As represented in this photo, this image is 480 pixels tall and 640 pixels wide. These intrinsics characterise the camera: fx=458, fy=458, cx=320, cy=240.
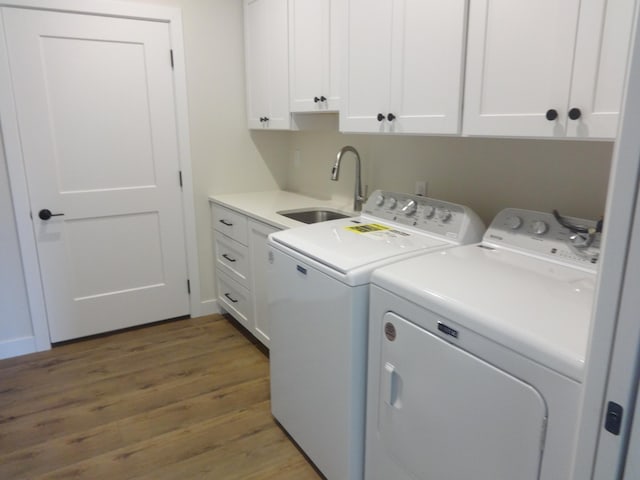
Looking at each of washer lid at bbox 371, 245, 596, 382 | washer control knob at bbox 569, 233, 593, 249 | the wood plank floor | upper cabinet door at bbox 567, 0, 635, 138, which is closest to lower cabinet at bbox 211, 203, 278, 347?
the wood plank floor

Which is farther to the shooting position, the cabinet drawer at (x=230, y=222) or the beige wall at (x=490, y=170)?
the cabinet drawer at (x=230, y=222)

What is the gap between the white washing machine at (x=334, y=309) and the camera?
158 cm

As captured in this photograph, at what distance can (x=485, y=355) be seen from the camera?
1125mm

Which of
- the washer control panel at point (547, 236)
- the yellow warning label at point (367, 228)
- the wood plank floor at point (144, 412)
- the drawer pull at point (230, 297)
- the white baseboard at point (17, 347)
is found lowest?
the wood plank floor at point (144, 412)

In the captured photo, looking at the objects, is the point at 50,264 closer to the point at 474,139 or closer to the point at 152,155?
the point at 152,155

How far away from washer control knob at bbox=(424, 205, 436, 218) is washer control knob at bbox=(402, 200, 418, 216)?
58mm

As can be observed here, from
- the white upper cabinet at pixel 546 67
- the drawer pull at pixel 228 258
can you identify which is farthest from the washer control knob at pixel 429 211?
the drawer pull at pixel 228 258

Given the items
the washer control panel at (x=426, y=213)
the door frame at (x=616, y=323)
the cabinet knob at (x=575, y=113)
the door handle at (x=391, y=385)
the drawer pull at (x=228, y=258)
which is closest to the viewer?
the door frame at (x=616, y=323)

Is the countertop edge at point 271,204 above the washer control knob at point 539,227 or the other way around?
the other way around

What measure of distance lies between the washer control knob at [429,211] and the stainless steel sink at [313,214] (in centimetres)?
82

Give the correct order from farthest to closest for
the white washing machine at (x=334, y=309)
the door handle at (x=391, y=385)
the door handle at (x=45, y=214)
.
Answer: the door handle at (x=45, y=214), the white washing machine at (x=334, y=309), the door handle at (x=391, y=385)

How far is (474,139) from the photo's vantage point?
2039 millimetres

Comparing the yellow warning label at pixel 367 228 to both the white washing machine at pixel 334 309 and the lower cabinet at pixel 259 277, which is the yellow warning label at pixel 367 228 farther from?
the lower cabinet at pixel 259 277

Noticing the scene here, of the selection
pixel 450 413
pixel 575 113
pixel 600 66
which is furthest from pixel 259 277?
pixel 600 66
